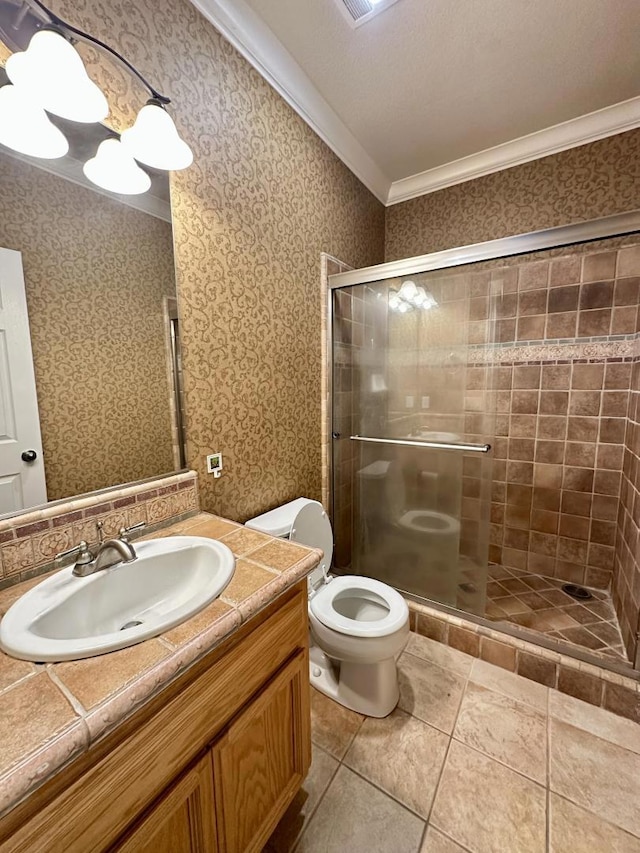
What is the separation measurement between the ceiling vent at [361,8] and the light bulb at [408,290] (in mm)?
969

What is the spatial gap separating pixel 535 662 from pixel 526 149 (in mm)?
2579

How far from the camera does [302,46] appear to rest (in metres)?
1.37

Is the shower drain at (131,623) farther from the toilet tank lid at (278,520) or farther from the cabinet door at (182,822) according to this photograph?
the toilet tank lid at (278,520)

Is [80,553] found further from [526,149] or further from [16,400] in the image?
[526,149]

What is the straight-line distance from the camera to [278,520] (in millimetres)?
1494

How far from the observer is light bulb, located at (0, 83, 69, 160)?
797mm

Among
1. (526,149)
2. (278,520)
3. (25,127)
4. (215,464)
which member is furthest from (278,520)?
(526,149)

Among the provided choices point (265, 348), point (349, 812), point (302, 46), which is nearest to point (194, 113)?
point (302, 46)

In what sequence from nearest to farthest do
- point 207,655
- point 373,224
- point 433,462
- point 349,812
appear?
point 207,655 → point 349,812 → point 433,462 → point 373,224

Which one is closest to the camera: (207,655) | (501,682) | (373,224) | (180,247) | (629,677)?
(207,655)

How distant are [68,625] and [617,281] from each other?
276 centimetres

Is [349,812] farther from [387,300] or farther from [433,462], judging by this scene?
[387,300]

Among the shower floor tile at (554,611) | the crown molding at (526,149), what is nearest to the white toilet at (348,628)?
the shower floor tile at (554,611)

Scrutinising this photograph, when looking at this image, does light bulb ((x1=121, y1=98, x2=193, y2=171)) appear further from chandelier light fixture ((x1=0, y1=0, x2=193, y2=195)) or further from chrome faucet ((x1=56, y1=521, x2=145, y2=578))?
chrome faucet ((x1=56, y1=521, x2=145, y2=578))
